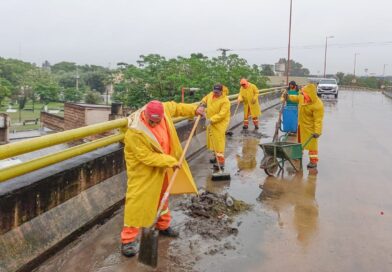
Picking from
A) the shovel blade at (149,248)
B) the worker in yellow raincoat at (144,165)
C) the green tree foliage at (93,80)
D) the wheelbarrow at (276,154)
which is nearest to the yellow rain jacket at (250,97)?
the wheelbarrow at (276,154)

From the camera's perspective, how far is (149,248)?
405cm

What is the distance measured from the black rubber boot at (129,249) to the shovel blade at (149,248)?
0.21 meters

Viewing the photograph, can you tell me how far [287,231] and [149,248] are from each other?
74.4 inches

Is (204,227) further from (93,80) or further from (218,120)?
(93,80)

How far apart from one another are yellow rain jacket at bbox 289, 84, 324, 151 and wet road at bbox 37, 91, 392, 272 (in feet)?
2.26

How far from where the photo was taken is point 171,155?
181 inches

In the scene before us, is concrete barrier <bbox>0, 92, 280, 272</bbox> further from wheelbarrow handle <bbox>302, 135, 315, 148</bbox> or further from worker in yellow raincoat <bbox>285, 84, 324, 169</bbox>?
worker in yellow raincoat <bbox>285, 84, 324, 169</bbox>

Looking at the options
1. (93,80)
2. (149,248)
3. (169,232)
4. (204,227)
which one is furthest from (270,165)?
(93,80)

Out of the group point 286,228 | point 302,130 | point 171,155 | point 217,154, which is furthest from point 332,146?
point 171,155

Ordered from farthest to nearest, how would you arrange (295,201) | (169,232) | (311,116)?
1. (311,116)
2. (295,201)
3. (169,232)

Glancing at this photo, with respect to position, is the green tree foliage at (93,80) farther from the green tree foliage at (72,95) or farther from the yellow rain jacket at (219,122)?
the yellow rain jacket at (219,122)

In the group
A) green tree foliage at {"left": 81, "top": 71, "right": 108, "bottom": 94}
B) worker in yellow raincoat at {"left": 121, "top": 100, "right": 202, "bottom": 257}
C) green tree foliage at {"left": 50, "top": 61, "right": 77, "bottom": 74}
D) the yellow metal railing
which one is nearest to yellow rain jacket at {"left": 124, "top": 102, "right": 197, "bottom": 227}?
worker in yellow raincoat at {"left": 121, "top": 100, "right": 202, "bottom": 257}

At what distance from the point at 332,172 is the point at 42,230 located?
5.73m

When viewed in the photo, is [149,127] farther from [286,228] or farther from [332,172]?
[332,172]
